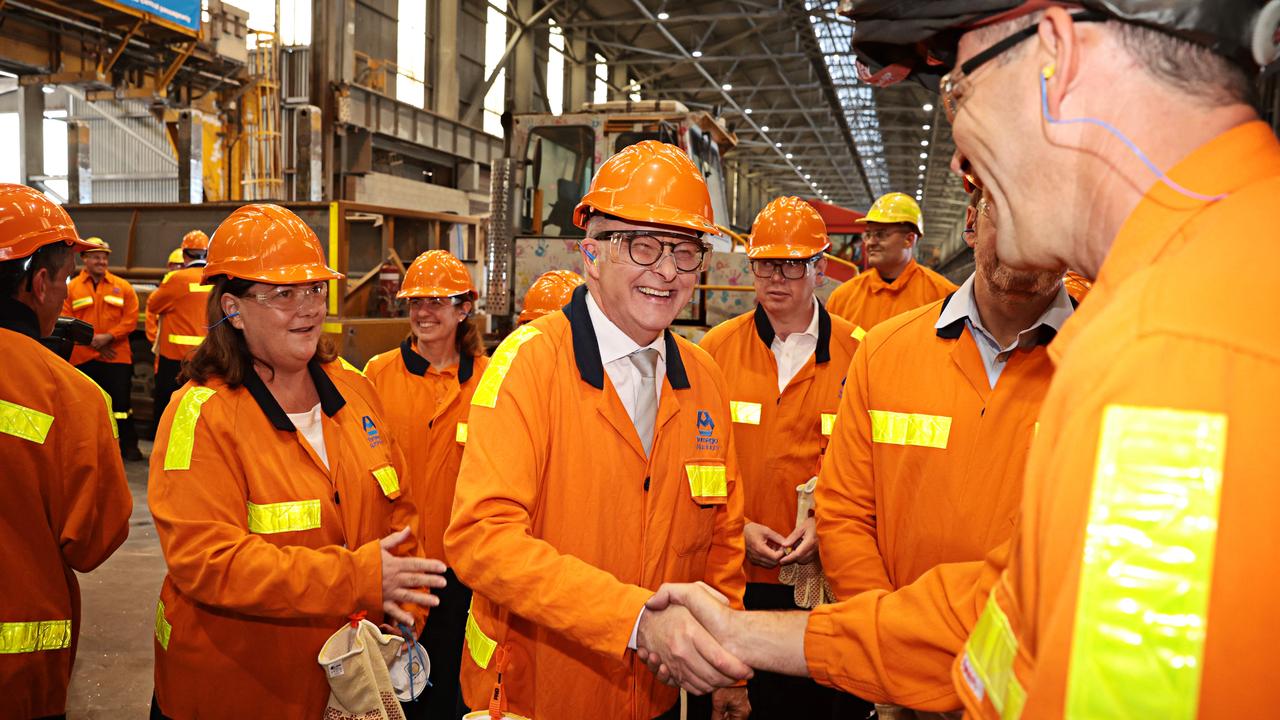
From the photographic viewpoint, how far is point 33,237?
8.73 ft

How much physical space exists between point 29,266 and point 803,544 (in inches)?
110

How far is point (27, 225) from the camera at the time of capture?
268 cm

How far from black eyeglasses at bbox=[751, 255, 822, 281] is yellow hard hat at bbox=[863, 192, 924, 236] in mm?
2440

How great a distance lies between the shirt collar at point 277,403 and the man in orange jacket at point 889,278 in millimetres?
3926

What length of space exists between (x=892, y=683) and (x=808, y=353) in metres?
2.42

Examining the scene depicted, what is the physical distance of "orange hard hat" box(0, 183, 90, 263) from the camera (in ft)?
8.61

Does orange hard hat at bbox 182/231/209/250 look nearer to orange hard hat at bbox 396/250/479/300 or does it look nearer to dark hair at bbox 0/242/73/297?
orange hard hat at bbox 396/250/479/300

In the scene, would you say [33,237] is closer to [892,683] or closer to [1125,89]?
[892,683]

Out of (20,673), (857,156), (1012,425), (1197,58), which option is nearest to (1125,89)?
(1197,58)

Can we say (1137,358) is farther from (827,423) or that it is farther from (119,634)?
(119,634)

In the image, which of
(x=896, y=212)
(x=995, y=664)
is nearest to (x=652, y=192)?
(x=995, y=664)

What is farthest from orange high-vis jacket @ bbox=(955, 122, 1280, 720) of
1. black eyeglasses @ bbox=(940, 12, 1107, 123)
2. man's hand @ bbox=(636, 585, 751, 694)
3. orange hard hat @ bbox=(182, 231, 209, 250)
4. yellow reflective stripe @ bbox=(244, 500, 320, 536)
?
orange hard hat @ bbox=(182, 231, 209, 250)

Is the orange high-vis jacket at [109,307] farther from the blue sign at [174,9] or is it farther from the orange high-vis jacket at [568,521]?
the orange high-vis jacket at [568,521]

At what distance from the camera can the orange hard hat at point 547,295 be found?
5.56 m
